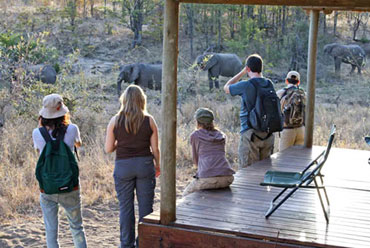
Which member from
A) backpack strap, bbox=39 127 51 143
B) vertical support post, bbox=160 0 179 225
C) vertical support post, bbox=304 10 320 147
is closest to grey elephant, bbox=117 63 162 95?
vertical support post, bbox=304 10 320 147

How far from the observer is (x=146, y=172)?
16.0 ft

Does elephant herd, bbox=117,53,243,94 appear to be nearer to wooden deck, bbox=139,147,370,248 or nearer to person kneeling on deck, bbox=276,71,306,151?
person kneeling on deck, bbox=276,71,306,151

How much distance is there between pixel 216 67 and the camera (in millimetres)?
20953

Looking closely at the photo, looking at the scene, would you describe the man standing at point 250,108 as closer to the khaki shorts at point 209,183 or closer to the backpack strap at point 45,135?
Answer: the khaki shorts at point 209,183

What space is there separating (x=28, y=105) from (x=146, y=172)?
21.5 feet

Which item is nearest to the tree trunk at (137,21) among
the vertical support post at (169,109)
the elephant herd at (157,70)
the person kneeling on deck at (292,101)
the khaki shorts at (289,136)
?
the elephant herd at (157,70)

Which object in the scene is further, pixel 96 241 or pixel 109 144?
pixel 96 241

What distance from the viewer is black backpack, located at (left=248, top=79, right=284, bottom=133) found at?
228 inches

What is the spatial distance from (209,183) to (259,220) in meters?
0.87

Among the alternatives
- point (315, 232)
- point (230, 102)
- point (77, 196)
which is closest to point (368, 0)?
point (315, 232)

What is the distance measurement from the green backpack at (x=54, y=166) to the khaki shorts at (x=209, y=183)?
1.25m

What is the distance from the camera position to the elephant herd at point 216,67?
19.3 m

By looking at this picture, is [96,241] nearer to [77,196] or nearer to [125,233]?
[125,233]

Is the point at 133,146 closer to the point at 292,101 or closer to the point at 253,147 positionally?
the point at 253,147
